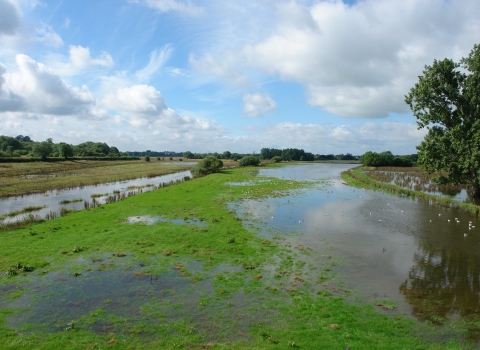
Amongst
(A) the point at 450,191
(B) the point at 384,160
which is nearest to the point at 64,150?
(A) the point at 450,191

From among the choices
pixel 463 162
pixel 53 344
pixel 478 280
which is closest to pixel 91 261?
pixel 53 344

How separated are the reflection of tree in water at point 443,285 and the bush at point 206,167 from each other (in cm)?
5804

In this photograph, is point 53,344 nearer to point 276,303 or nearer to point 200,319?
point 200,319

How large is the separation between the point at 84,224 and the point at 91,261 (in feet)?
26.7

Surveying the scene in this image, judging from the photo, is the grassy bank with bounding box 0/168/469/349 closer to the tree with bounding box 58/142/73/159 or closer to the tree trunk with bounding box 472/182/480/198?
the tree trunk with bounding box 472/182/480/198

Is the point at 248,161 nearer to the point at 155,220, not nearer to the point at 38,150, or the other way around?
the point at 38,150

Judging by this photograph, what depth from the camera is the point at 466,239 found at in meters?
20.6

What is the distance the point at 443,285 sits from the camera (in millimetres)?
13312

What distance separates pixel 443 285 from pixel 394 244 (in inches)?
245

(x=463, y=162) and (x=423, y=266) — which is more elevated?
(x=463, y=162)

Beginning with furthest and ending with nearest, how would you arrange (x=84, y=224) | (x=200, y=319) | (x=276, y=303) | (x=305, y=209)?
(x=305, y=209) → (x=84, y=224) → (x=276, y=303) → (x=200, y=319)

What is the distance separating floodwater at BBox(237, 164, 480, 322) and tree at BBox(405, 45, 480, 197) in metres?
5.46

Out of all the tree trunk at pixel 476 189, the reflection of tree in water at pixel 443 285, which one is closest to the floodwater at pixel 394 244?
the reflection of tree in water at pixel 443 285

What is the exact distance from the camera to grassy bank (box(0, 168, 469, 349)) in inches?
358
